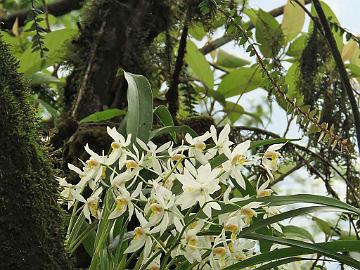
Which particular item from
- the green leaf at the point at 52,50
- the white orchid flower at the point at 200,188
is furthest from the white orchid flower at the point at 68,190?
the green leaf at the point at 52,50

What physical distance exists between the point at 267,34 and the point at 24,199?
1156mm

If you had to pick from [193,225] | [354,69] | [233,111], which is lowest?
[233,111]

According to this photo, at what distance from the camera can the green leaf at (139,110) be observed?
98 cm

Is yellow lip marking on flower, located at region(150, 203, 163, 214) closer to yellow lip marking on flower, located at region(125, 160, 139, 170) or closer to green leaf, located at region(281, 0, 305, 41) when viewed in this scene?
yellow lip marking on flower, located at region(125, 160, 139, 170)

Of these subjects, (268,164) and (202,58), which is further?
(202,58)

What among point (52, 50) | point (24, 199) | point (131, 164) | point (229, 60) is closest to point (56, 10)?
point (52, 50)

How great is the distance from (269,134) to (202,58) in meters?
0.27

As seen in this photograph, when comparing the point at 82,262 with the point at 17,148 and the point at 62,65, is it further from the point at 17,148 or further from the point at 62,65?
the point at 62,65

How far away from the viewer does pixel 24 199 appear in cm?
71

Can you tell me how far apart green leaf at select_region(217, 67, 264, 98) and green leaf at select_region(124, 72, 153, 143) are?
0.73 metres

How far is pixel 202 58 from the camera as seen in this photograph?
1.77 metres

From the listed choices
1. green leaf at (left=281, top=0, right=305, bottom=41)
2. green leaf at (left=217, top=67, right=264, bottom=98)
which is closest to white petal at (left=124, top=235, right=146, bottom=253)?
green leaf at (left=217, top=67, right=264, bottom=98)

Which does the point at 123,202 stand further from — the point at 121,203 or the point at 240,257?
the point at 240,257

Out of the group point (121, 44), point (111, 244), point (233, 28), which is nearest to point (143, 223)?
point (111, 244)
